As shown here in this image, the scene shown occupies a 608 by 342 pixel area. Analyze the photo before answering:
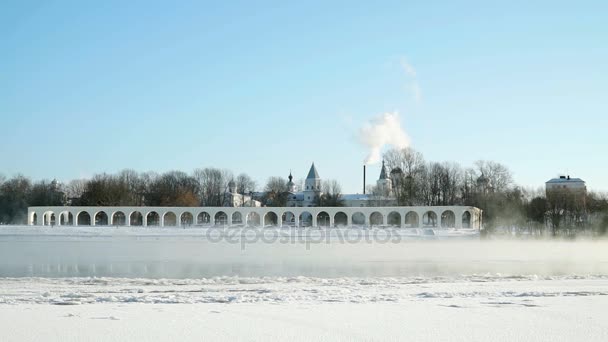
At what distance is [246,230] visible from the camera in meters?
53.0

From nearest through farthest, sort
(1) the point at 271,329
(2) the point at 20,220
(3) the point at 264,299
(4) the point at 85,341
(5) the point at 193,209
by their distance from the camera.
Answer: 1. (4) the point at 85,341
2. (1) the point at 271,329
3. (3) the point at 264,299
4. (5) the point at 193,209
5. (2) the point at 20,220

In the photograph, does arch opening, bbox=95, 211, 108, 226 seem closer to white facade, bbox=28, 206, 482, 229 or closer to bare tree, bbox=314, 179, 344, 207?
white facade, bbox=28, 206, 482, 229

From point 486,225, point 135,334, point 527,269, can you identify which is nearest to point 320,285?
point 135,334

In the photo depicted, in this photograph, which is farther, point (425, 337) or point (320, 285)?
point (320, 285)

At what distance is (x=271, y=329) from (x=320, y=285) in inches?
257

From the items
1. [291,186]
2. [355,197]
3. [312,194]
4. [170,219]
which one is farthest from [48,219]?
[291,186]

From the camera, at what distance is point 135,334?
7.96 m

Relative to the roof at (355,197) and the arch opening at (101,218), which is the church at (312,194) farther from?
the arch opening at (101,218)

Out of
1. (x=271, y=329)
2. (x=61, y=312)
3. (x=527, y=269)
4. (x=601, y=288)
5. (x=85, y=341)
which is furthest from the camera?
→ (x=527, y=269)

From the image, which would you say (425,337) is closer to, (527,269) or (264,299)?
(264,299)

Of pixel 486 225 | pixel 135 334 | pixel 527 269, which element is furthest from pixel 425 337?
pixel 486 225

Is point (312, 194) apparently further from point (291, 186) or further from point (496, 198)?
point (496, 198)

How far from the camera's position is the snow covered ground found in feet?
26.8

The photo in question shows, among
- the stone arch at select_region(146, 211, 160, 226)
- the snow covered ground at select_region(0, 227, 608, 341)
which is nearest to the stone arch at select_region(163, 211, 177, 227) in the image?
the stone arch at select_region(146, 211, 160, 226)
